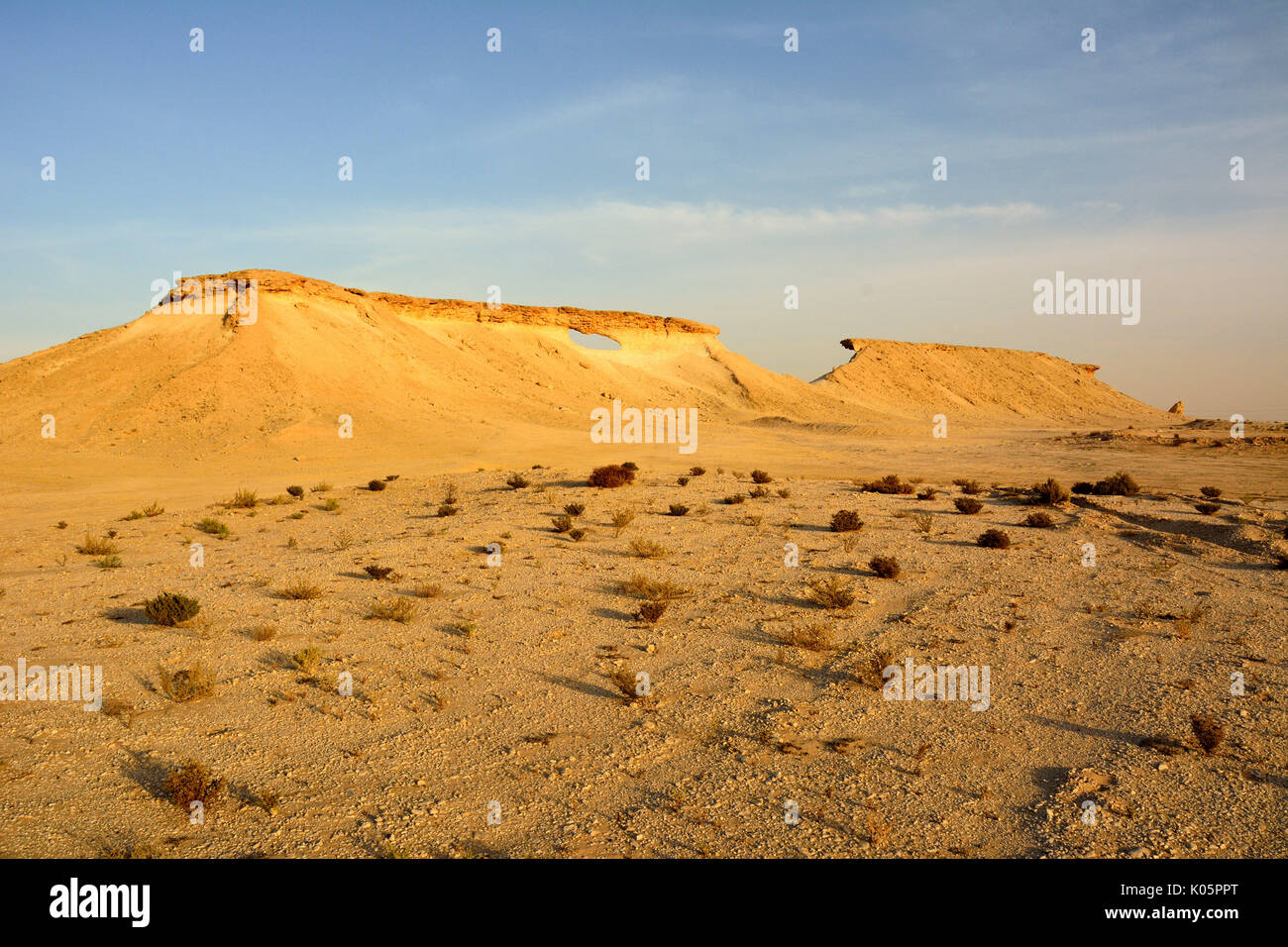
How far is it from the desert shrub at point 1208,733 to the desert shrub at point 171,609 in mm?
9625

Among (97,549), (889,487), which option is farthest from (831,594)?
(97,549)

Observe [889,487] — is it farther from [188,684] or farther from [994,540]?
[188,684]

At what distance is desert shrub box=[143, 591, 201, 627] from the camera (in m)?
7.91

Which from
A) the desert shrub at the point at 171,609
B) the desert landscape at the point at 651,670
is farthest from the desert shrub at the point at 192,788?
the desert shrub at the point at 171,609

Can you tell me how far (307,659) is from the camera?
6637mm

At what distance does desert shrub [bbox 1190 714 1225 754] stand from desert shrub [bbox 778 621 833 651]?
295 centimetres

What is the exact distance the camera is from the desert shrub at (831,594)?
8.30m

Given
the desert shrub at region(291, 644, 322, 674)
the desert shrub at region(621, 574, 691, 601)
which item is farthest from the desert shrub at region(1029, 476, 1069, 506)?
the desert shrub at region(291, 644, 322, 674)

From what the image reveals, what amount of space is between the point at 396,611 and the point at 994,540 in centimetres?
887

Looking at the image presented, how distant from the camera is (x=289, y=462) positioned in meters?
27.8

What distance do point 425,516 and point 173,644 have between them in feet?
25.1

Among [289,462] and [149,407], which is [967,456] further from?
[149,407]

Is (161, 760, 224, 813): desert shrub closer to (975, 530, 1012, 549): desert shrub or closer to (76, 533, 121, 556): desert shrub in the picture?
(76, 533, 121, 556): desert shrub

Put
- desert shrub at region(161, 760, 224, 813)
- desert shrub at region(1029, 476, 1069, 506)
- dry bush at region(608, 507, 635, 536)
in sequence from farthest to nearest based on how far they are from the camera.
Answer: desert shrub at region(1029, 476, 1069, 506)
dry bush at region(608, 507, 635, 536)
desert shrub at region(161, 760, 224, 813)
